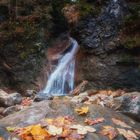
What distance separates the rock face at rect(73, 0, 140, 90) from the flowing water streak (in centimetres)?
54

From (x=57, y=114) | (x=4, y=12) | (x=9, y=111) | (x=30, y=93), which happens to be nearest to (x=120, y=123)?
(x=57, y=114)

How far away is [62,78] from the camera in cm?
1055

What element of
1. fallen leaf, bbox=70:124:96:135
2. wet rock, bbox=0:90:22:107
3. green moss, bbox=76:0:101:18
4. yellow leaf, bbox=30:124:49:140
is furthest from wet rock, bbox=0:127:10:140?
green moss, bbox=76:0:101:18

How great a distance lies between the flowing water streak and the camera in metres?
10.2

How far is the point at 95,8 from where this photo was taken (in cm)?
989

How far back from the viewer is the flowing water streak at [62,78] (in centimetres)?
1023

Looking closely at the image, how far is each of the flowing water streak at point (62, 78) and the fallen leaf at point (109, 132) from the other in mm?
6330

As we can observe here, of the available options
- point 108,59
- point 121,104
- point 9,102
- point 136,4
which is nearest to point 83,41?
point 108,59

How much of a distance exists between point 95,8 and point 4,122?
6.73 metres

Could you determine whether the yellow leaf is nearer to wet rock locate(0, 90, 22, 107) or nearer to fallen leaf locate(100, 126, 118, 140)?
fallen leaf locate(100, 126, 118, 140)

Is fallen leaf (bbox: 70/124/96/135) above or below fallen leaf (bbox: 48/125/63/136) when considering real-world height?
below

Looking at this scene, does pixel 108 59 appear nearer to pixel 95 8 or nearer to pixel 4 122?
pixel 95 8

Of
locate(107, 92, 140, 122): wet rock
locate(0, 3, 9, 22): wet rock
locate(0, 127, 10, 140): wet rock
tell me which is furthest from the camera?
locate(0, 3, 9, 22): wet rock

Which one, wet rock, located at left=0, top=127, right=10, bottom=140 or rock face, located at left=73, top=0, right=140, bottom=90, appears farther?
rock face, located at left=73, top=0, right=140, bottom=90
